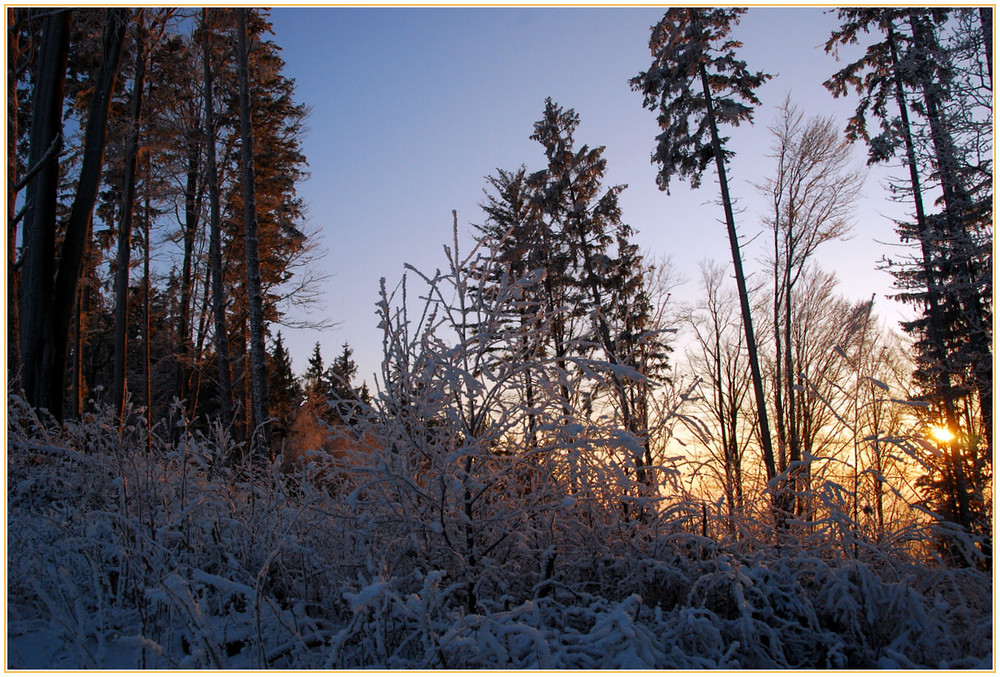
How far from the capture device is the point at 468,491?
2.69 metres

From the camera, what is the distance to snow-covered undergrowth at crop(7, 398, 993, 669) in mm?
2115

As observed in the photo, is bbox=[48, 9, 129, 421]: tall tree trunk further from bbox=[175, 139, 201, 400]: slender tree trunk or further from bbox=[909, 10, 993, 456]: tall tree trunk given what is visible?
bbox=[909, 10, 993, 456]: tall tree trunk

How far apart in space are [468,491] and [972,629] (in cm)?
221

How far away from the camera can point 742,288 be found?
11.8 metres

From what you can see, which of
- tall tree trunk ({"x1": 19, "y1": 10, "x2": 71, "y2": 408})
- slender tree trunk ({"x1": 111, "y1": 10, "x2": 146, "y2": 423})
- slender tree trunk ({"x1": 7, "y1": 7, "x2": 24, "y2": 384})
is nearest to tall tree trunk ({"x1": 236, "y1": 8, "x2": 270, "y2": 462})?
slender tree trunk ({"x1": 111, "y1": 10, "x2": 146, "y2": 423})

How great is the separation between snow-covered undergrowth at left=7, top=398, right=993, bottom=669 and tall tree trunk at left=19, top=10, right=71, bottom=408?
11.9ft

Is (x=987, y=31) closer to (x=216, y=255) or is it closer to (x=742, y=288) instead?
(x=742, y=288)

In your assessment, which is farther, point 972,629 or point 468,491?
point 468,491

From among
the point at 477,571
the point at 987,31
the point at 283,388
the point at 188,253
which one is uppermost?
A: the point at 987,31

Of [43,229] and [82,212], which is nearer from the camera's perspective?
[43,229]

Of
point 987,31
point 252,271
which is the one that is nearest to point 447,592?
point 252,271

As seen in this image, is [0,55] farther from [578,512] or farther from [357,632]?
[578,512]

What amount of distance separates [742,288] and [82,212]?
11662 millimetres

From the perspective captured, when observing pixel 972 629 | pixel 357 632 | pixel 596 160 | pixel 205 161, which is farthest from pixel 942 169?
pixel 205 161
